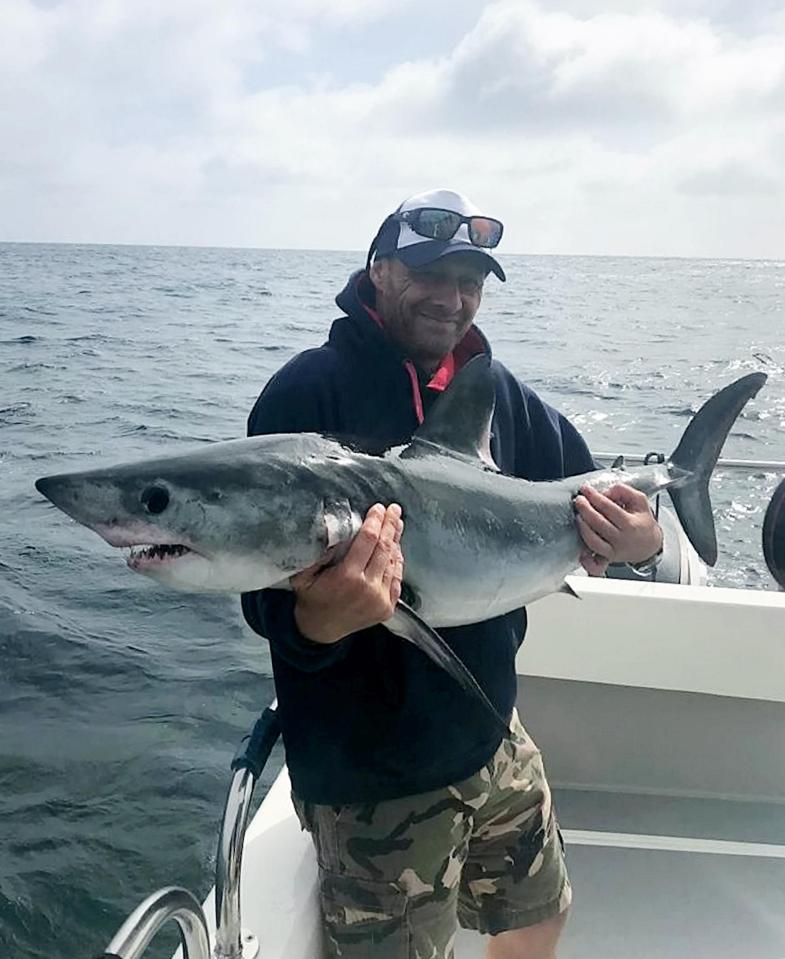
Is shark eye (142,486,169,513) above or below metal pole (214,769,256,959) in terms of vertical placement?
above


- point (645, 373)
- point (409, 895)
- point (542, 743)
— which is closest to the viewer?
point (409, 895)

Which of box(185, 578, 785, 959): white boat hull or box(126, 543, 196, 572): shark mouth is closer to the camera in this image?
box(126, 543, 196, 572): shark mouth

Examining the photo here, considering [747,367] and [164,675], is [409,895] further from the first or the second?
[747,367]

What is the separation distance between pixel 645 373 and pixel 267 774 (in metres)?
16.6

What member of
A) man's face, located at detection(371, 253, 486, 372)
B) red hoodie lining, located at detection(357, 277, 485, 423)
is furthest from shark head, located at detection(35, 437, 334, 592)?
man's face, located at detection(371, 253, 486, 372)

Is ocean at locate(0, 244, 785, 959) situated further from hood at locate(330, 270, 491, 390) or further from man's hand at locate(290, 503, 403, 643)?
hood at locate(330, 270, 491, 390)

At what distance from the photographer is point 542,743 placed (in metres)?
3.68

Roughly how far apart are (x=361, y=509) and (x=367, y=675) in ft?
1.63

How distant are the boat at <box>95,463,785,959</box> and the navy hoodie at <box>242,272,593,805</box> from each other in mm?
671

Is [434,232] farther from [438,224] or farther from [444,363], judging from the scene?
[444,363]

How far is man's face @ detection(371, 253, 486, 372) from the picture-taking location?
2.26 metres

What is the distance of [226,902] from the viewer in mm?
1942

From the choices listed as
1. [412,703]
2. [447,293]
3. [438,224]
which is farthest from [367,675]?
[438,224]

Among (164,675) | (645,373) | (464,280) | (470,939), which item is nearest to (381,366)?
(464,280)
